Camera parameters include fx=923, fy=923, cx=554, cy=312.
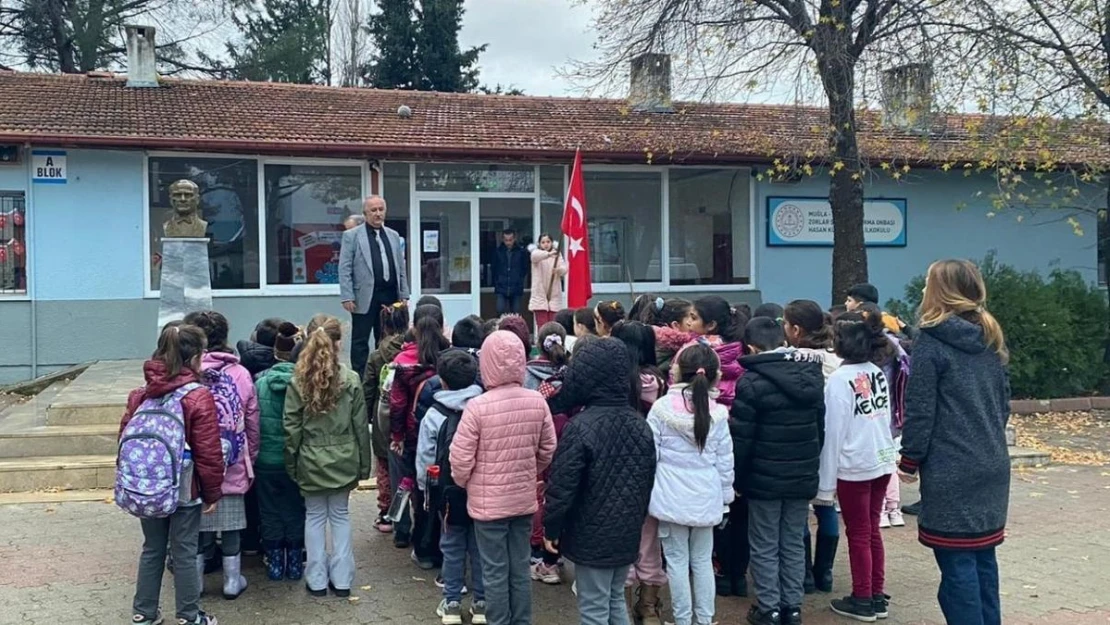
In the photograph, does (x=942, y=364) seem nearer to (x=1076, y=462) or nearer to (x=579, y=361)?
(x=579, y=361)

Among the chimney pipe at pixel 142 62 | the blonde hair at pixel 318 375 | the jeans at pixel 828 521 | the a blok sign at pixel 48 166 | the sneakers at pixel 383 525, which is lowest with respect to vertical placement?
the sneakers at pixel 383 525

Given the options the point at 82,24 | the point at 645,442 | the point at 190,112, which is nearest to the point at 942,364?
the point at 645,442

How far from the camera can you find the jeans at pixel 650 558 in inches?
188

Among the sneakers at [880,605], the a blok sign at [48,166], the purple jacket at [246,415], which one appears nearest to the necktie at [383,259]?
the purple jacket at [246,415]

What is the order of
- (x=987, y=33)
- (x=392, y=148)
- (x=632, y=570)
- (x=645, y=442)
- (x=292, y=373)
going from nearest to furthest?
(x=645, y=442)
(x=632, y=570)
(x=292, y=373)
(x=987, y=33)
(x=392, y=148)

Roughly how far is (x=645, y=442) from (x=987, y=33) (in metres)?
9.41

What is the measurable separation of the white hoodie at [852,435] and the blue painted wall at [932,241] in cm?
999

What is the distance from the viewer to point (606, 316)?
5.94 meters

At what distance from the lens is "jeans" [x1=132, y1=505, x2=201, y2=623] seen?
4.61 m

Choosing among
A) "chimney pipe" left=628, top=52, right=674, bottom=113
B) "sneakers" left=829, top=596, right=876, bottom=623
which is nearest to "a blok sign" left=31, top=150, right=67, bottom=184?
"chimney pipe" left=628, top=52, right=674, bottom=113

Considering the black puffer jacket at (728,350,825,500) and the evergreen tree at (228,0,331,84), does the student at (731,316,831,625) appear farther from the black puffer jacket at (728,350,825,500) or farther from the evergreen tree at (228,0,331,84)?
the evergreen tree at (228,0,331,84)

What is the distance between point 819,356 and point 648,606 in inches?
64.5

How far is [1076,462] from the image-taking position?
378 inches

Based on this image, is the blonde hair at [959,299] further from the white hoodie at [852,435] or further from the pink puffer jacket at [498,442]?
the pink puffer jacket at [498,442]
